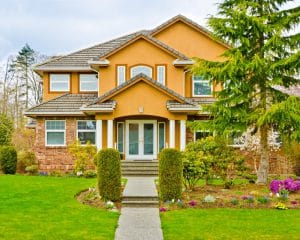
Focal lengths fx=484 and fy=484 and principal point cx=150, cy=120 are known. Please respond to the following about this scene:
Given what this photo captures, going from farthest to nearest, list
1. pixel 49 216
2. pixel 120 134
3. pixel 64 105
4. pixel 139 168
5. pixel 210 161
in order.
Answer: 1. pixel 120 134
2. pixel 64 105
3. pixel 139 168
4. pixel 210 161
5. pixel 49 216

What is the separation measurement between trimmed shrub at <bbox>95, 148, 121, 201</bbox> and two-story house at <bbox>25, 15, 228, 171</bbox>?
31.1ft

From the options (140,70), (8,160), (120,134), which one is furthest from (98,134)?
(8,160)

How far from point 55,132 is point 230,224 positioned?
16.6 metres

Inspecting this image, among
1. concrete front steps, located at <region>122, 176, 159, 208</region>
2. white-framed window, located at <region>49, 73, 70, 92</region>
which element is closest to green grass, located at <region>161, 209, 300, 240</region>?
concrete front steps, located at <region>122, 176, 159, 208</region>

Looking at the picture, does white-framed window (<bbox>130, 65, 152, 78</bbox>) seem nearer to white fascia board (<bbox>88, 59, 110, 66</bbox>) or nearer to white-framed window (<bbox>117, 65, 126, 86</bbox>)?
white-framed window (<bbox>117, 65, 126, 86</bbox>)

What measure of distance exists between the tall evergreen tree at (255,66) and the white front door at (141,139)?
8.02m

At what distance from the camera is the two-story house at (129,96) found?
80.2 feet

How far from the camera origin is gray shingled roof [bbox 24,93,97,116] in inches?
1004

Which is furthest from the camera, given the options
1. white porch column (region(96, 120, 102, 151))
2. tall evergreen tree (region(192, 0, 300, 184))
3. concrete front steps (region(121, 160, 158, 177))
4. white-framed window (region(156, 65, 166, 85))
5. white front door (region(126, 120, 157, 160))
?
white-framed window (region(156, 65, 166, 85))

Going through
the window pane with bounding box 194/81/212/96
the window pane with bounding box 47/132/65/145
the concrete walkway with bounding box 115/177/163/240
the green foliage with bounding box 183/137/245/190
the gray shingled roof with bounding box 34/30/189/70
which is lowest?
the concrete walkway with bounding box 115/177/163/240

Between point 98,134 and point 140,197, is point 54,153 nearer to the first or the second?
point 98,134

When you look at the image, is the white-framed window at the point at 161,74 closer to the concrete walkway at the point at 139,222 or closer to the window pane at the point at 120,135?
the window pane at the point at 120,135

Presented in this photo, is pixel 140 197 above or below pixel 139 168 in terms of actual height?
below

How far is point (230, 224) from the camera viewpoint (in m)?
11.1
